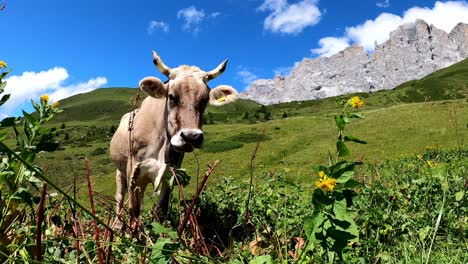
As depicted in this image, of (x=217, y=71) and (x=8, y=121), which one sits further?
(x=217, y=71)

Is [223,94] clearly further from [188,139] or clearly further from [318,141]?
Result: [318,141]

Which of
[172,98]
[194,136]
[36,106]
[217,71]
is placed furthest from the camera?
[217,71]

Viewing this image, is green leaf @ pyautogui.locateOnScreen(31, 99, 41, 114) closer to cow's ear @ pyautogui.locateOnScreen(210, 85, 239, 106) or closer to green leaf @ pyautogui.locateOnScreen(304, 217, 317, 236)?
green leaf @ pyautogui.locateOnScreen(304, 217, 317, 236)

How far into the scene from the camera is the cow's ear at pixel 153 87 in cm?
876

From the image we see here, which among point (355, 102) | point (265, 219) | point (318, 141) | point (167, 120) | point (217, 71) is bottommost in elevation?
point (318, 141)

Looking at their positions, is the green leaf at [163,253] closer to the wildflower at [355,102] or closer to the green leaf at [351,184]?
the green leaf at [351,184]

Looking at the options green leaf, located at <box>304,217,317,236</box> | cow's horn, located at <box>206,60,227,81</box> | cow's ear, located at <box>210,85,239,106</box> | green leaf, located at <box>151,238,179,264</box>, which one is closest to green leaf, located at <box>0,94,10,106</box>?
green leaf, located at <box>151,238,179,264</box>

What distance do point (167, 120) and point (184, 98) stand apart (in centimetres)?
79

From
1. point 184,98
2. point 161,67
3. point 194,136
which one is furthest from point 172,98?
point 194,136

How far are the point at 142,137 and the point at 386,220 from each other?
597 centimetres

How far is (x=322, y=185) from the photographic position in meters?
2.50

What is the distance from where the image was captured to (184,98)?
8.41 metres

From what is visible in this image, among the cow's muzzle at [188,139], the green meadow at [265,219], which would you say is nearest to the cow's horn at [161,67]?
the cow's muzzle at [188,139]

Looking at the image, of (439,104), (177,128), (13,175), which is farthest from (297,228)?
(439,104)
